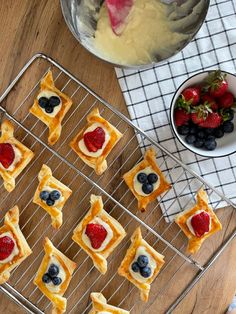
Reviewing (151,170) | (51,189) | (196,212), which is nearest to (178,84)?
(151,170)

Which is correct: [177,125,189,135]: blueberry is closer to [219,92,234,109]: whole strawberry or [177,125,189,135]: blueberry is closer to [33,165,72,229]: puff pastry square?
[219,92,234,109]: whole strawberry

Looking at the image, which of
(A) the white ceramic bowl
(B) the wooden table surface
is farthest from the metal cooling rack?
(A) the white ceramic bowl

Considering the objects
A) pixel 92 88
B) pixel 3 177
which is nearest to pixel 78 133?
pixel 92 88

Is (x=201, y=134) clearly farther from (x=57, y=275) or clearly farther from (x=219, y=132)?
(x=57, y=275)

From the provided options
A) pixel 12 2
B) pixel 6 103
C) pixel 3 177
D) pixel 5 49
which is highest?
pixel 12 2

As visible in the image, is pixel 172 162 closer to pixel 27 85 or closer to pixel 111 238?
pixel 111 238

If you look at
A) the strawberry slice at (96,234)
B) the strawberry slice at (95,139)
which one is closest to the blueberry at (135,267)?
the strawberry slice at (96,234)
